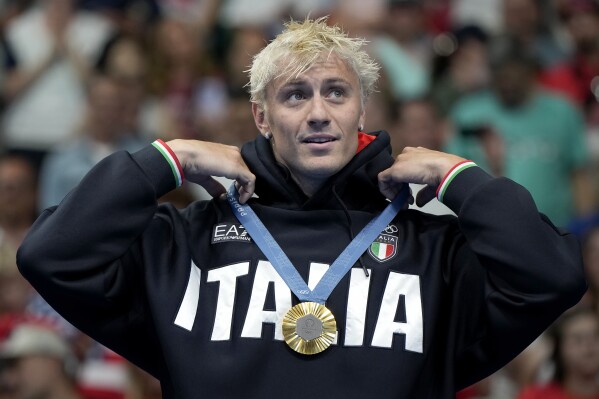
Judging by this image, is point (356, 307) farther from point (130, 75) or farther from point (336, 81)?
point (130, 75)

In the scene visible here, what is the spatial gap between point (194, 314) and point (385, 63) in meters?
5.01

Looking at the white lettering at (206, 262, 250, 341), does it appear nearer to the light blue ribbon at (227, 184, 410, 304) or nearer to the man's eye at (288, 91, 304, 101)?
the light blue ribbon at (227, 184, 410, 304)

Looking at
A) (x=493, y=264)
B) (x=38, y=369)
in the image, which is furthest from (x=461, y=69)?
(x=493, y=264)

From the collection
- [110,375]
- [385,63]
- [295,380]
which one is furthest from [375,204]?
[385,63]

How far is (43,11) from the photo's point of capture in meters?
8.32

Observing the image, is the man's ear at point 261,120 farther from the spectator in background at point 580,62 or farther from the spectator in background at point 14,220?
the spectator in background at point 580,62

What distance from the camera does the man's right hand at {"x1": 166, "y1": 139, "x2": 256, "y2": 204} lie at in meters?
3.42

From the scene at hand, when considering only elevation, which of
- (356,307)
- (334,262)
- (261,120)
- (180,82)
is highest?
(180,82)

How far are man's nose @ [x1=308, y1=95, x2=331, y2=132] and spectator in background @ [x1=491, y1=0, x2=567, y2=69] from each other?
480 cm

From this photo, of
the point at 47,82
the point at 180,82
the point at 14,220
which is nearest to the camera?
the point at 14,220

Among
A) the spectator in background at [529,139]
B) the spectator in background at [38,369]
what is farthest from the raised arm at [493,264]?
the spectator in background at [529,139]

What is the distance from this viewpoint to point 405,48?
832cm

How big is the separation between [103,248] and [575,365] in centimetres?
299

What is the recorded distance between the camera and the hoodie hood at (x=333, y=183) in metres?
3.43
